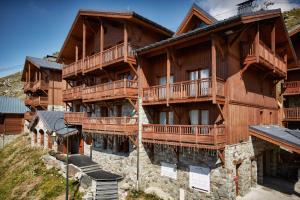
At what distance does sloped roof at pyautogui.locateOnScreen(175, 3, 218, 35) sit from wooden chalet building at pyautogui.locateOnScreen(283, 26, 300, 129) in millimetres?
11143

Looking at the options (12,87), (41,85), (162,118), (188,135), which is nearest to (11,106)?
(41,85)

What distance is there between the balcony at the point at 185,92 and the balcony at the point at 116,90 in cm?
114

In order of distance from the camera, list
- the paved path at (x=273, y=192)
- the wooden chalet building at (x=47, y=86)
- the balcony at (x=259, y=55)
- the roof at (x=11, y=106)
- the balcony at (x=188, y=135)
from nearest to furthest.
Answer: the balcony at (x=188, y=135)
the balcony at (x=259, y=55)
the paved path at (x=273, y=192)
the wooden chalet building at (x=47, y=86)
the roof at (x=11, y=106)

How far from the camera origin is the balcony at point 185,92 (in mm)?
13973

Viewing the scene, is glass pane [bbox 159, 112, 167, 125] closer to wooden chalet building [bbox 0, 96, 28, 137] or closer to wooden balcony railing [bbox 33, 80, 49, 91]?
wooden balcony railing [bbox 33, 80, 49, 91]

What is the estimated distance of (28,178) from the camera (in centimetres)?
2281

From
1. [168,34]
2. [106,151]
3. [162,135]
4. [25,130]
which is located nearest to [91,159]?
[106,151]

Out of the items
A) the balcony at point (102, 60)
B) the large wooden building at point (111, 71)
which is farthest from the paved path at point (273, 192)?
the balcony at point (102, 60)

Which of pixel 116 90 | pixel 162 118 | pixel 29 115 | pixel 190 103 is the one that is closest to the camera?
pixel 190 103

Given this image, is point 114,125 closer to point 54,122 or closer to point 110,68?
point 110,68

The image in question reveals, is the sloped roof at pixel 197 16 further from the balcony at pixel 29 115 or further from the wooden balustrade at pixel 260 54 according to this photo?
the balcony at pixel 29 115

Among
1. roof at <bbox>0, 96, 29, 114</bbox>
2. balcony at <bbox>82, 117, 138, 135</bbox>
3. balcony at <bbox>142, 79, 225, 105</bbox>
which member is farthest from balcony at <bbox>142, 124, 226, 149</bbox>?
roof at <bbox>0, 96, 29, 114</bbox>

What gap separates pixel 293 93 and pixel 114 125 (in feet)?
62.8

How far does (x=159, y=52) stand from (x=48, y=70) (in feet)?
84.8
